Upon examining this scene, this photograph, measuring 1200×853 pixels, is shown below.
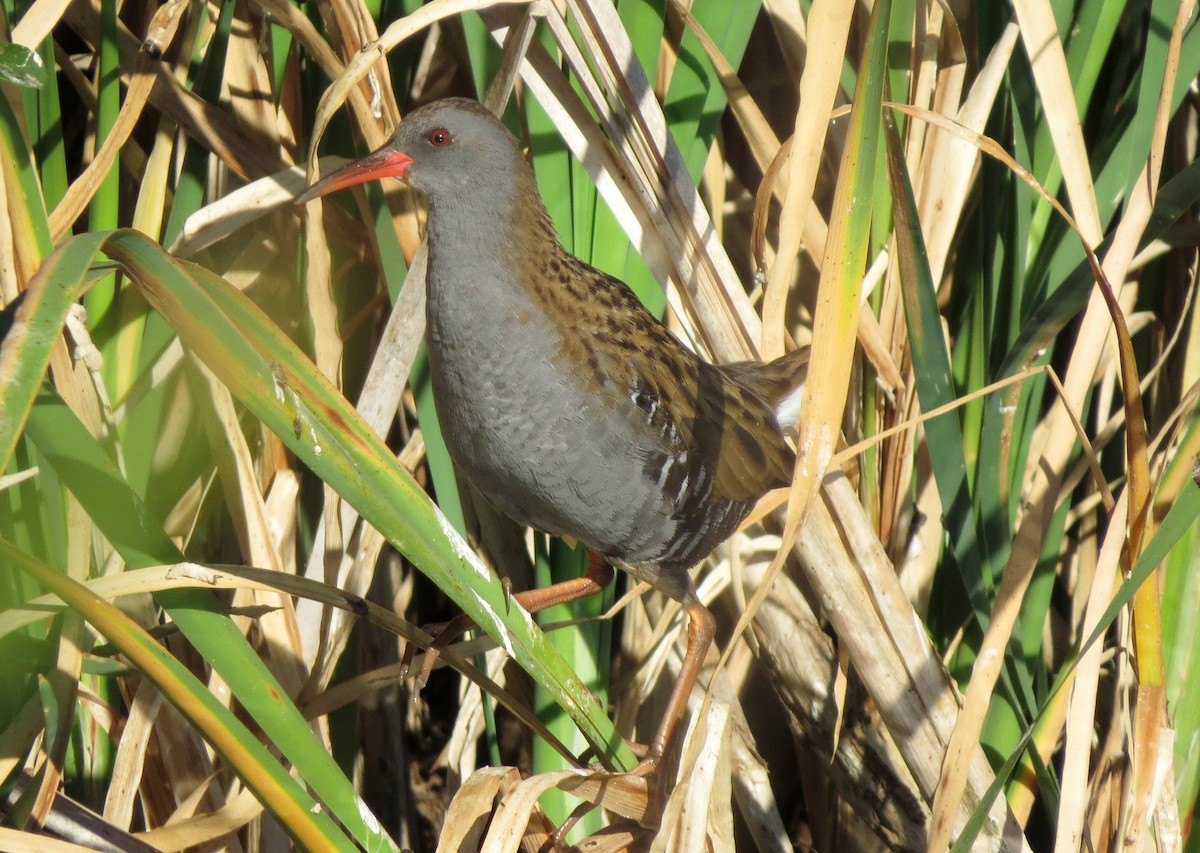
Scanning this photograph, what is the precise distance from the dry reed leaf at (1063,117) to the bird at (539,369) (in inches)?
24.4

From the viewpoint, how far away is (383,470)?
3.35ft

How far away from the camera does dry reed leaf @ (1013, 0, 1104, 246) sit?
5.40ft

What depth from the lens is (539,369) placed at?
1.62 metres

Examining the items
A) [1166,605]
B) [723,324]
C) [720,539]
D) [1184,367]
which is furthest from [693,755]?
[1184,367]

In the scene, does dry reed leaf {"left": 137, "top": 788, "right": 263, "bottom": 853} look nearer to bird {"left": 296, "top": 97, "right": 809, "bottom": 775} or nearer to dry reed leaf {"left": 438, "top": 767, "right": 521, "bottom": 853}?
dry reed leaf {"left": 438, "top": 767, "right": 521, "bottom": 853}

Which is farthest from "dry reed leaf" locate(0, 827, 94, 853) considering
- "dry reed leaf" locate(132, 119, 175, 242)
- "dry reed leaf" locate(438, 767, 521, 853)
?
"dry reed leaf" locate(132, 119, 175, 242)

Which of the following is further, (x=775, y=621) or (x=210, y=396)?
(x=775, y=621)

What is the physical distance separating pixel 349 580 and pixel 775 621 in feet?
2.36

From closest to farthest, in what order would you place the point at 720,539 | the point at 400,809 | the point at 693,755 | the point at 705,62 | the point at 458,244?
the point at 693,755 → the point at 458,244 → the point at 705,62 → the point at 720,539 → the point at 400,809

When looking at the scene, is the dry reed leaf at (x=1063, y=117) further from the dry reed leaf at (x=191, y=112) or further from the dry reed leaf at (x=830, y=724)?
the dry reed leaf at (x=191, y=112)

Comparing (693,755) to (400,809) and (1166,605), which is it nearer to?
(1166,605)

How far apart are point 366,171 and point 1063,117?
1032 mm

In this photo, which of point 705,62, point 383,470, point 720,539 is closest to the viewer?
point 383,470

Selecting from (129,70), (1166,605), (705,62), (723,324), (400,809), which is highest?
(129,70)
